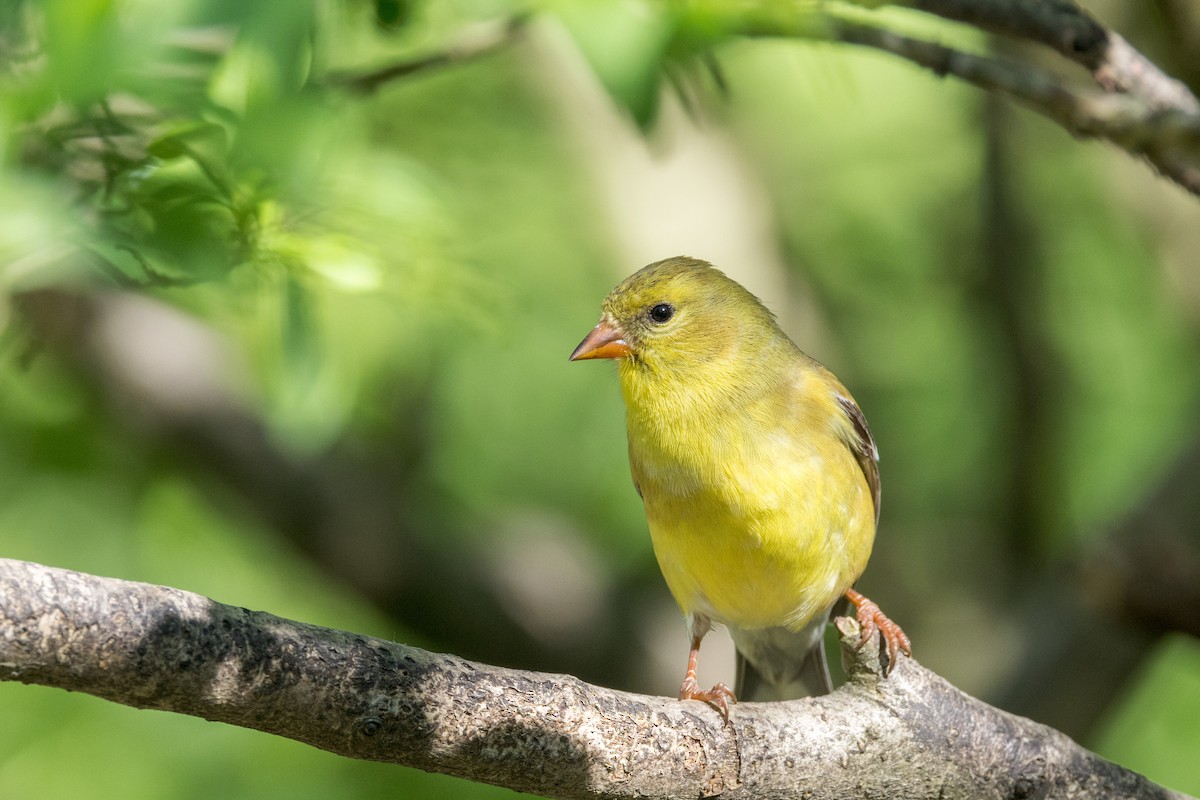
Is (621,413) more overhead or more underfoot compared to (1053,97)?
more underfoot

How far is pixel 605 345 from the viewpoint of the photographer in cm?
437

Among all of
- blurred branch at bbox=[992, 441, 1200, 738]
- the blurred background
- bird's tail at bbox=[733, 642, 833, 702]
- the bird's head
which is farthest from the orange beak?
blurred branch at bbox=[992, 441, 1200, 738]

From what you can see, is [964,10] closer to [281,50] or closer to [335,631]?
[281,50]

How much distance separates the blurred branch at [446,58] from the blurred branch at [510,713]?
73.7 inches

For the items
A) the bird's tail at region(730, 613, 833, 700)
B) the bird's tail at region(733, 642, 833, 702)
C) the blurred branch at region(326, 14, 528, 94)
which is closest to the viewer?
the blurred branch at region(326, 14, 528, 94)

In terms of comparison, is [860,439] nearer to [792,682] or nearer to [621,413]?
[792,682]

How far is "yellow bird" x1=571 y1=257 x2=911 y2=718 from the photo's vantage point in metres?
3.97

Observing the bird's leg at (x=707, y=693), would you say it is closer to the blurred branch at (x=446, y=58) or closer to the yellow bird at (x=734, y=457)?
the yellow bird at (x=734, y=457)

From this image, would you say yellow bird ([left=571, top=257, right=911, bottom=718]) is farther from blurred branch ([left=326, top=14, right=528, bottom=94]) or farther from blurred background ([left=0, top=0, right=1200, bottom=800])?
blurred branch ([left=326, top=14, right=528, bottom=94])

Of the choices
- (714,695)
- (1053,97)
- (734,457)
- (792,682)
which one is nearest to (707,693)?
(714,695)

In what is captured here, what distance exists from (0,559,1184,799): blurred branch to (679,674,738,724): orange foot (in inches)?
1.3

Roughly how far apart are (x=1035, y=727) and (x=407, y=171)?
2.31 meters

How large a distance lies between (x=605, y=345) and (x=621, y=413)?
9.11 ft

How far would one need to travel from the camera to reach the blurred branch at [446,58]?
3848mm
